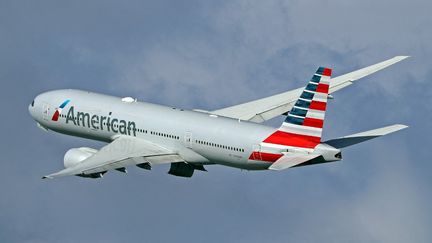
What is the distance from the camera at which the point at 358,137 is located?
11012 cm

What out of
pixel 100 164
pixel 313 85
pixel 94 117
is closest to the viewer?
pixel 313 85

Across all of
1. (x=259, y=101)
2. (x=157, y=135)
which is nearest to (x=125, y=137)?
(x=157, y=135)

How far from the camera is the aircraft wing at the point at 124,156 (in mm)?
113562

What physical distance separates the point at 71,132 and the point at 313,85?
29453mm

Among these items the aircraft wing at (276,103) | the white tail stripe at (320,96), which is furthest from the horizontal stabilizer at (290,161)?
the aircraft wing at (276,103)

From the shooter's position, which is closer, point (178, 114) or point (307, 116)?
point (307, 116)

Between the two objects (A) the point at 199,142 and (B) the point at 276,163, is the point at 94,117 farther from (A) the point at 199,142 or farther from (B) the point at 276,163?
(B) the point at 276,163

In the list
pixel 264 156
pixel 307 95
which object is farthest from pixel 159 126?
pixel 307 95

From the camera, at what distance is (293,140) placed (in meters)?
109

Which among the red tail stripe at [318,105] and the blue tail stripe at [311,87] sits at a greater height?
the blue tail stripe at [311,87]

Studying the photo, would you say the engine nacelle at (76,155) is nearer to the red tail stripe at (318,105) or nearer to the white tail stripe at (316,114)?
the white tail stripe at (316,114)

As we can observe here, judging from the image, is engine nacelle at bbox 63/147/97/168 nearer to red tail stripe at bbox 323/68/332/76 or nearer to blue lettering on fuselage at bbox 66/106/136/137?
blue lettering on fuselage at bbox 66/106/136/137

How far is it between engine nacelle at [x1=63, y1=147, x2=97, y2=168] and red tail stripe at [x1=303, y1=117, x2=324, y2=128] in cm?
2164

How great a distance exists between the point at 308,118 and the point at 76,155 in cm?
2291
